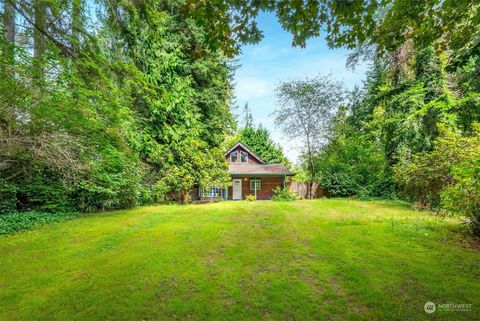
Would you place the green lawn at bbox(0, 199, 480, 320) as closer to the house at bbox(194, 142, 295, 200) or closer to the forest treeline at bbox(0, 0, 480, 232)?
the forest treeline at bbox(0, 0, 480, 232)

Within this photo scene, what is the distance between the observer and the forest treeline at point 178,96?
420 centimetres

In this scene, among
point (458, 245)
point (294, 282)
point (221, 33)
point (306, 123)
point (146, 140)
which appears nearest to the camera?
point (221, 33)

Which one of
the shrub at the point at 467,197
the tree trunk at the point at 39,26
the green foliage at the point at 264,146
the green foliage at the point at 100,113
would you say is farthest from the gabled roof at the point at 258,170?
the tree trunk at the point at 39,26

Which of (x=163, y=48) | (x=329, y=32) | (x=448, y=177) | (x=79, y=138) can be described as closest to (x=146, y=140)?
(x=163, y=48)

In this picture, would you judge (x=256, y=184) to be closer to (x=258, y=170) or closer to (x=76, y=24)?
(x=258, y=170)

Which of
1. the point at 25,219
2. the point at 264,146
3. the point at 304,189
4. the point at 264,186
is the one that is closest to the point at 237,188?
the point at 264,186

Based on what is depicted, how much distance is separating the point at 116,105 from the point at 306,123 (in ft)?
58.6

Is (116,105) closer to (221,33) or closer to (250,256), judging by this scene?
(221,33)

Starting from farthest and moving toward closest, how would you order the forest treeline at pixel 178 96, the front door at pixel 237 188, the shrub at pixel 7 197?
the front door at pixel 237 188
the shrub at pixel 7 197
the forest treeline at pixel 178 96

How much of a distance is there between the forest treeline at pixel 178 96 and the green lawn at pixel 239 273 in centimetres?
206

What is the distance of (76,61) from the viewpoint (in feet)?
19.0

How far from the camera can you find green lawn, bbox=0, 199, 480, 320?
11.5 feet

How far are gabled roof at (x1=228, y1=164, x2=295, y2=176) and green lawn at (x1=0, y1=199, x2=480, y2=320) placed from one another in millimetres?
15661

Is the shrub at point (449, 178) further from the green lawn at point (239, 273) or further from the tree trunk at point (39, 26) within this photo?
the tree trunk at point (39, 26)
